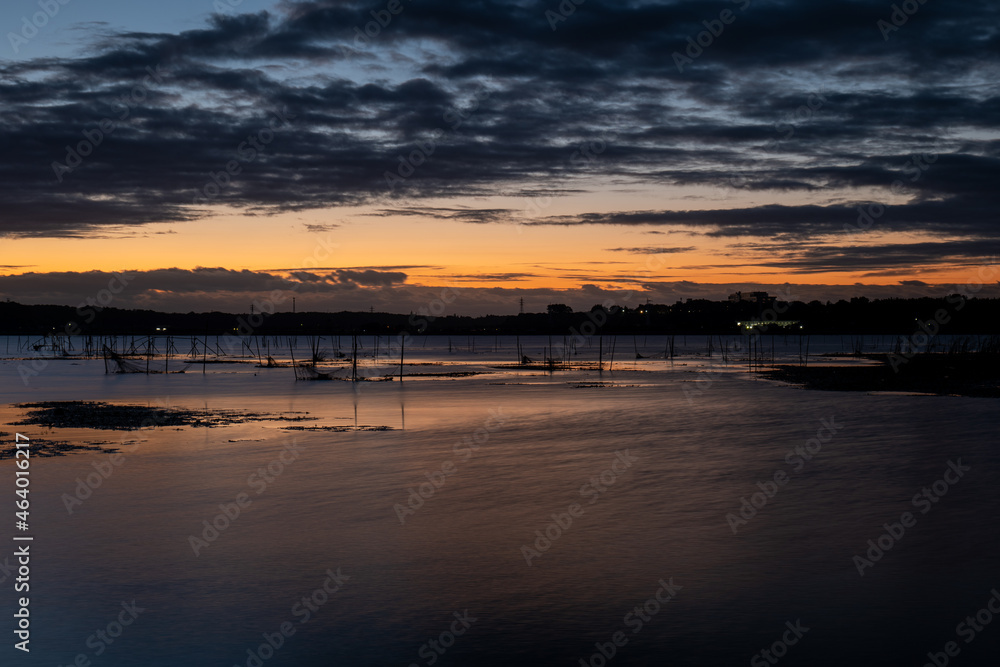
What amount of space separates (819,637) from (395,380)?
4421 centimetres

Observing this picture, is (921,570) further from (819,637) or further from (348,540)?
(348,540)

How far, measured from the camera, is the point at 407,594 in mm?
9555

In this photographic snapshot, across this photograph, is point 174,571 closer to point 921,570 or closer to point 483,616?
point 483,616

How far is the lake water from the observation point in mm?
8195

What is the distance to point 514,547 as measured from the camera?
1163cm

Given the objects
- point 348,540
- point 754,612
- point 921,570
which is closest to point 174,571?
point 348,540

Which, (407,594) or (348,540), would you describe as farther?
(348,540)

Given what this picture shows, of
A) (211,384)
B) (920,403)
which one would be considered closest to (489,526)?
(920,403)

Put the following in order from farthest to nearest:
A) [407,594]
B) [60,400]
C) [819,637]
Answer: [60,400] → [407,594] → [819,637]

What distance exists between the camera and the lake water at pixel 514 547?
8195mm

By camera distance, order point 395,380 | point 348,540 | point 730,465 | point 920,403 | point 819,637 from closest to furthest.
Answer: point 819,637 < point 348,540 < point 730,465 < point 920,403 < point 395,380

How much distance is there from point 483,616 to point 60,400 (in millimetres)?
31569

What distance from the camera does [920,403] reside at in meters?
32.2

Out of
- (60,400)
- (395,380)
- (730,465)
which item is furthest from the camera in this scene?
(395,380)
